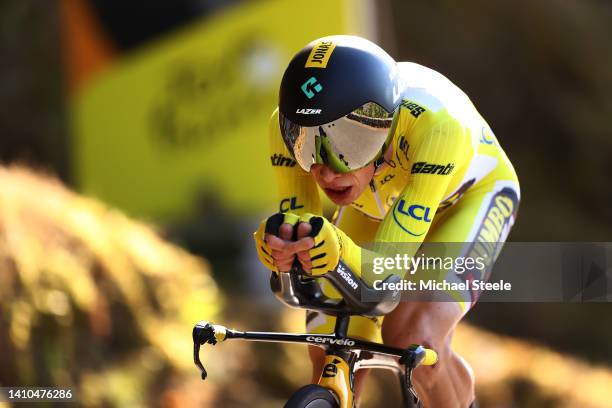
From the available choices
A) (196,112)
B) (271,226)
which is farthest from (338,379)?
(196,112)

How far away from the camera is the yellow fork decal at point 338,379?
4.00m

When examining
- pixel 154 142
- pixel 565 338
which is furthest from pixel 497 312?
pixel 154 142

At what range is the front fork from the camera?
4.00 m

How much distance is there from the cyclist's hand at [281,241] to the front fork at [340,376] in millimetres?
506

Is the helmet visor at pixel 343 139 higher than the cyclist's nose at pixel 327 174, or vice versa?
the helmet visor at pixel 343 139

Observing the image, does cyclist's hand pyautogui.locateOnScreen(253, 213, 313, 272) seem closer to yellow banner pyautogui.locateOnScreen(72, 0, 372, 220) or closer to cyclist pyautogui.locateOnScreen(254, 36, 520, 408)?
cyclist pyautogui.locateOnScreen(254, 36, 520, 408)

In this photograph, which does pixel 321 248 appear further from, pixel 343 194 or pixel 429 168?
pixel 429 168

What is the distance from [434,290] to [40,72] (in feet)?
43.4

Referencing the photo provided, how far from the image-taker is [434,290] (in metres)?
4.52

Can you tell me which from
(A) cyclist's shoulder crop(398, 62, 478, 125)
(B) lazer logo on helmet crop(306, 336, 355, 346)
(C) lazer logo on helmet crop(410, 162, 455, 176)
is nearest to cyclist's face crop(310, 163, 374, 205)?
(C) lazer logo on helmet crop(410, 162, 455, 176)

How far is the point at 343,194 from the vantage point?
4250mm

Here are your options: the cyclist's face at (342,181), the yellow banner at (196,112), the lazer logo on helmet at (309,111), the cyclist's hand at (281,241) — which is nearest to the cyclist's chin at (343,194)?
the cyclist's face at (342,181)

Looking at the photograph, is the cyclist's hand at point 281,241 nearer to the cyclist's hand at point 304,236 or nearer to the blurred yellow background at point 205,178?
the cyclist's hand at point 304,236

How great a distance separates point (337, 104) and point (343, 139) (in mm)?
148
